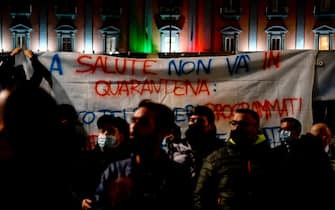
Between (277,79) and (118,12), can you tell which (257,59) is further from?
(118,12)

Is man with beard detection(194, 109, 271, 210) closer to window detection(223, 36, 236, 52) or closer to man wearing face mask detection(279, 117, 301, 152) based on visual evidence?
man wearing face mask detection(279, 117, 301, 152)

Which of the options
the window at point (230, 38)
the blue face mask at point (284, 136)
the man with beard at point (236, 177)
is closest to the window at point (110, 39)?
the window at point (230, 38)

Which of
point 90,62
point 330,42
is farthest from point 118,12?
point 90,62

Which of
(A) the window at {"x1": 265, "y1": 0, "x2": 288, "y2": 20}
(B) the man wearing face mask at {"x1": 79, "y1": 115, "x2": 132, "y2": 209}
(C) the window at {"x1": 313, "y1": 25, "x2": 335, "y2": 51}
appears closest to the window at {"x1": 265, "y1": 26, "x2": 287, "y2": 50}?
(A) the window at {"x1": 265, "y1": 0, "x2": 288, "y2": 20}

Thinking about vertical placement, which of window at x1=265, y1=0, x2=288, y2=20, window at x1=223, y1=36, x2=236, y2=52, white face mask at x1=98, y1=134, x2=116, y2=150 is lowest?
white face mask at x1=98, y1=134, x2=116, y2=150

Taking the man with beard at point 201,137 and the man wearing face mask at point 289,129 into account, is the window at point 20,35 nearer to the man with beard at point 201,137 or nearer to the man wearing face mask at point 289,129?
Result: the man wearing face mask at point 289,129

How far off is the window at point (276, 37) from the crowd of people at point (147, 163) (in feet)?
111

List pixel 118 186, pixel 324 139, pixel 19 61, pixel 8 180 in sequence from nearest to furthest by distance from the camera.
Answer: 1. pixel 8 180
2. pixel 118 186
3. pixel 324 139
4. pixel 19 61

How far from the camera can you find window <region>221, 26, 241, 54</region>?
38438 millimetres

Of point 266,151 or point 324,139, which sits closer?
point 266,151

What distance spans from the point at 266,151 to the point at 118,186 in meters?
2.66

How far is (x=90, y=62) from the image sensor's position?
607cm

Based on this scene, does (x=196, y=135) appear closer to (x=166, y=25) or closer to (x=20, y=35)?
(x=166, y=25)

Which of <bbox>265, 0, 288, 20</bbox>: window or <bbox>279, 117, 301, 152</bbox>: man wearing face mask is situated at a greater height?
<bbox>265, 0, 288, 20</bbox>: window
